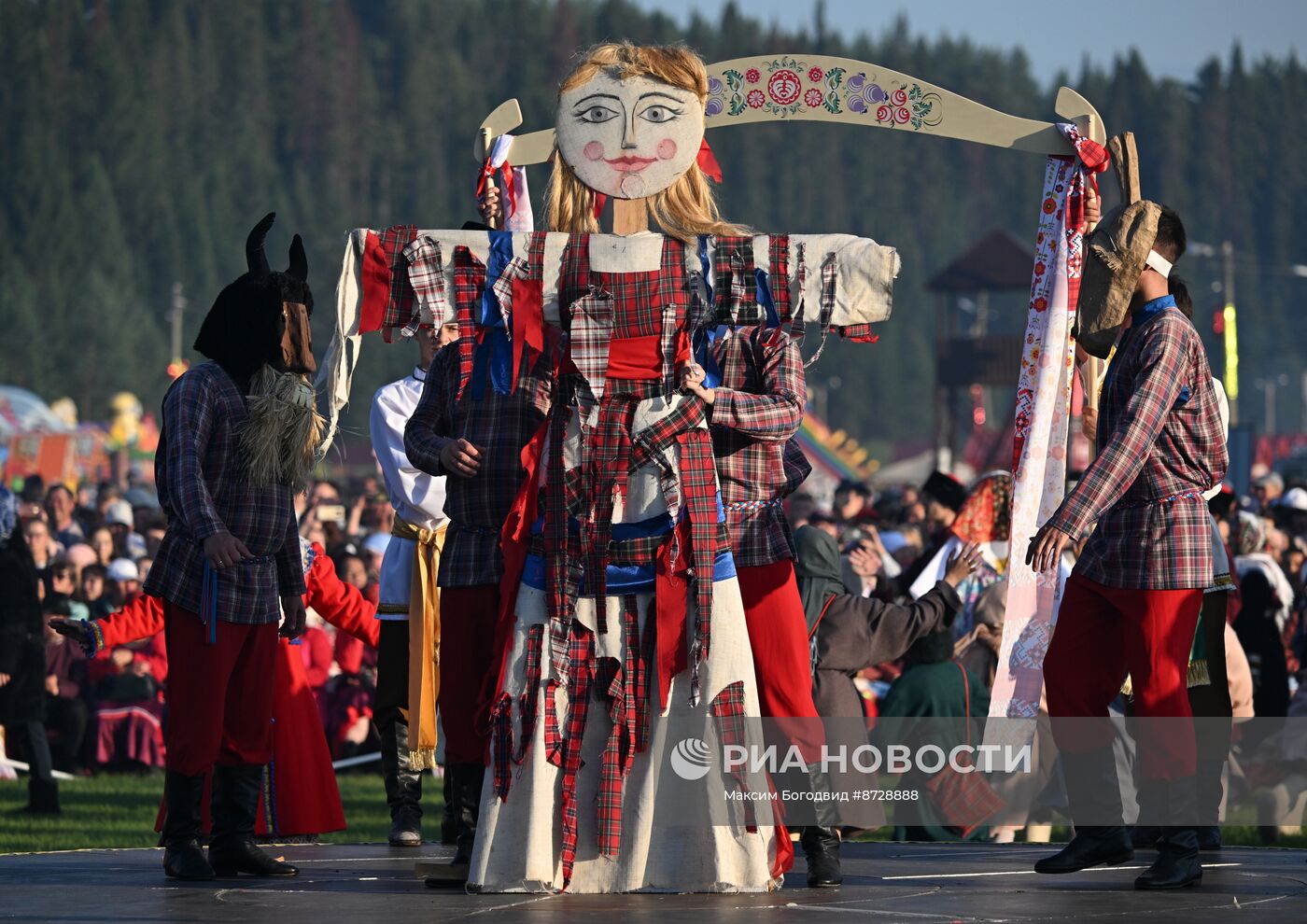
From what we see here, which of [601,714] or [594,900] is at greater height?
[601,714]

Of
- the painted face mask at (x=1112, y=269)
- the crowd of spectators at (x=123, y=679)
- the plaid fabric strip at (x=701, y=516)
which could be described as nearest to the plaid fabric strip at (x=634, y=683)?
the plaid fabric strip at (x=701, y=516)

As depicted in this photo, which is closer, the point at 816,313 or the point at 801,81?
the point at 816,313

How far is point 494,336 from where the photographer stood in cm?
Result: 591

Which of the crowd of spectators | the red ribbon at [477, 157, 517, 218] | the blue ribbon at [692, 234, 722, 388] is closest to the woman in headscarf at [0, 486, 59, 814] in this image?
the crowd of spectators

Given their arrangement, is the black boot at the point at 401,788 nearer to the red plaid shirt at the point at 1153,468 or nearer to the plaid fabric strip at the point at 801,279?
the plaid fabric strip at the point at 801,279

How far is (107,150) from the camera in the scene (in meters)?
96.1

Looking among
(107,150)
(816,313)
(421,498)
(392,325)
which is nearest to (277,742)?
(421,498)

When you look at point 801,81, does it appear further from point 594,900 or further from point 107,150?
point 107,150

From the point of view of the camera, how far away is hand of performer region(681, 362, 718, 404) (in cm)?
561

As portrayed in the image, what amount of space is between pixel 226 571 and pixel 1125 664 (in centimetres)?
250

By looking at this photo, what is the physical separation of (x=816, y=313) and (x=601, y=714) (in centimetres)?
121

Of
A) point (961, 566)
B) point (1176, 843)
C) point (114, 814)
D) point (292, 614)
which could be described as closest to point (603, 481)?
point (292, 614)

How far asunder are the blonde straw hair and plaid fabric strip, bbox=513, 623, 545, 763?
3.61ft

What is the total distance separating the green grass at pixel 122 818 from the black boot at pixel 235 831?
1646mm
